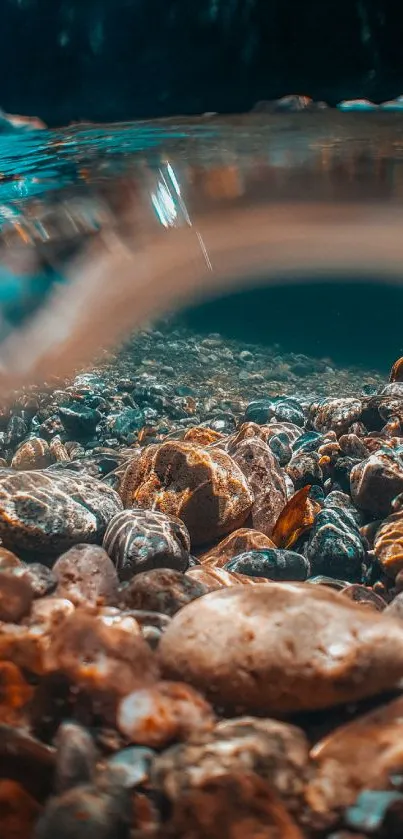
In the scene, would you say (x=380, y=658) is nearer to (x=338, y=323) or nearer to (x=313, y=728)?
(x=313, y=728)

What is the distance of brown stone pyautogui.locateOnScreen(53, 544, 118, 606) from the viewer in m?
2.71

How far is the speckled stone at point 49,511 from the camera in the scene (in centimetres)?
378

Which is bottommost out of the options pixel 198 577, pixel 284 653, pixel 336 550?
pixel 336 550

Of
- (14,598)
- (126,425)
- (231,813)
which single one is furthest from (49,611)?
(126,425)

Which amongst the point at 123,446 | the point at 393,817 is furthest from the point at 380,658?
the point at 123,446

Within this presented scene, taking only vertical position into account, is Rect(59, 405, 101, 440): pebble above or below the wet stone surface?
below

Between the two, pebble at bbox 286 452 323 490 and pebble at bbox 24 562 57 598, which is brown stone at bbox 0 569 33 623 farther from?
pebble at bbox 286 452 323 490

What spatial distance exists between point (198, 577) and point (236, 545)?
126 centimetres

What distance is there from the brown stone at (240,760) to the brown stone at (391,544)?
248 cm

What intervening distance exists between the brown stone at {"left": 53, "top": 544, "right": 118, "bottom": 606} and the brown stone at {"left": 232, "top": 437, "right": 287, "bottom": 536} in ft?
8.61

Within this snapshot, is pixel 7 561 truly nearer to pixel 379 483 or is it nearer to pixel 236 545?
pixel 236 545

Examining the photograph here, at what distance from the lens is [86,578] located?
2.81 m

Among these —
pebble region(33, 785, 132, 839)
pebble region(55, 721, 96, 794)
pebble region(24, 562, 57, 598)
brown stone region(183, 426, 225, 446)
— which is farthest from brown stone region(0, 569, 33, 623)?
brown stone region(183, 426, 225, 446)

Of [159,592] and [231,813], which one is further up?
[231,813]
